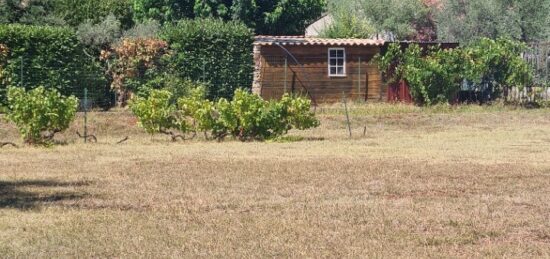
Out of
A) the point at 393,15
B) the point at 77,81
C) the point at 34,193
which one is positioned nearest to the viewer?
the point at 34,193

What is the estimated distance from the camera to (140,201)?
46.1 feet

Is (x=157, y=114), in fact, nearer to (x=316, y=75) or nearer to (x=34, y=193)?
(x=34, y=193)

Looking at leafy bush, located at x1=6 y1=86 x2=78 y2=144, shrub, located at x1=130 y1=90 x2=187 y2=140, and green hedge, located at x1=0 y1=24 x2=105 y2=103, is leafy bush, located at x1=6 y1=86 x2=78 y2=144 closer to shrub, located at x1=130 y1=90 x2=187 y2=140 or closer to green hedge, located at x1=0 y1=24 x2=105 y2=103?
shrub, located at x1=130 y1=90 x2=187 y2=140

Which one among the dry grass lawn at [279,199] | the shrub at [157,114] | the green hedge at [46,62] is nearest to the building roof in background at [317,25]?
the green hedge at [46,62]

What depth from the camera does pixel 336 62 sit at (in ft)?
135

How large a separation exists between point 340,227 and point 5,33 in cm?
2510

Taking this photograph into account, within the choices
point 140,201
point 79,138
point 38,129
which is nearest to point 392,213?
point 140,201

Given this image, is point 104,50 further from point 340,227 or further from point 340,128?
Answer: point 340,227

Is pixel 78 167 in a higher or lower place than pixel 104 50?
lower

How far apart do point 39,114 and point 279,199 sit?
1245 cm

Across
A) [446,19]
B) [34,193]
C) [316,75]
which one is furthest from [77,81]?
[446,19]

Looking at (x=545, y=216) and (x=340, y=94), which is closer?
(x=545, y=216)

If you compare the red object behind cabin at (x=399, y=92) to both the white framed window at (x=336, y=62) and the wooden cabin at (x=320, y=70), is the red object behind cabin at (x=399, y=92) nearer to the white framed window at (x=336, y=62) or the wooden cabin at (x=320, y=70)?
the wooden cabin at (x=320, y=70)

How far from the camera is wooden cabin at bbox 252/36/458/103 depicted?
4031 centimetres
